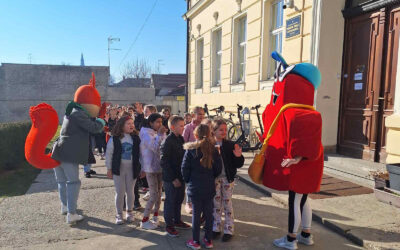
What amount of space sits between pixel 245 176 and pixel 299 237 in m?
2.72

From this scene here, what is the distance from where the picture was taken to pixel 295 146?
114 inches

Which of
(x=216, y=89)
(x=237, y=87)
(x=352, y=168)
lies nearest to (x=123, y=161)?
(x=352, y=168)

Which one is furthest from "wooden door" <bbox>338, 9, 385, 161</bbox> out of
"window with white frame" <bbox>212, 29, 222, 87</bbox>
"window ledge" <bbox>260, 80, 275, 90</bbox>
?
"window with white frame" <bbox>212, 29, 222, 87</bbox>

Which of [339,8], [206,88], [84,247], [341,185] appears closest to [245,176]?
[341,185]

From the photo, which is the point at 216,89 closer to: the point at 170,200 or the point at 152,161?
the point at 152,161

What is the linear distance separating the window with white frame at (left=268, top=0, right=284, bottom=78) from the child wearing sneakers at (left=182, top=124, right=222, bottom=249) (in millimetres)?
5670

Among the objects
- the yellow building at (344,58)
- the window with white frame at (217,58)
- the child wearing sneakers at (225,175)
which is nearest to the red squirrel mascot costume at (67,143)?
the child wearing sneakers at (225,175)

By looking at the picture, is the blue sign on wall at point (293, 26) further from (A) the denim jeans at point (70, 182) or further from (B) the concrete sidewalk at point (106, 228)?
(A) the denim jeans at point (70, 182)

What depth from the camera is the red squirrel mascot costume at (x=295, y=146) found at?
2914mm

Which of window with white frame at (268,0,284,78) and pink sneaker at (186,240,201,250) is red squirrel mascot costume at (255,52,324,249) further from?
window with white frame at (268,0,284,78)

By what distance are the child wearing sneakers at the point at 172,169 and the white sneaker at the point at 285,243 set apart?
1.18m

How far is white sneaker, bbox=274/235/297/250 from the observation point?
3.18 meters

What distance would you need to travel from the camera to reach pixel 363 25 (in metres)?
5.70

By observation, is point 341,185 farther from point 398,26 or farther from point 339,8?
point 339,8
